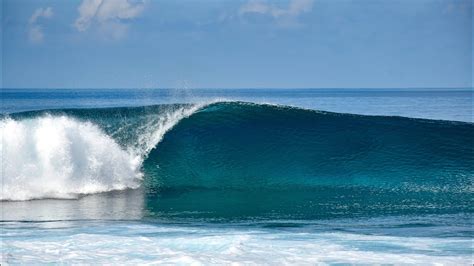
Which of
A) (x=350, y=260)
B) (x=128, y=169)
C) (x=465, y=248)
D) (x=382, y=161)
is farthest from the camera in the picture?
(x=382, y=161)

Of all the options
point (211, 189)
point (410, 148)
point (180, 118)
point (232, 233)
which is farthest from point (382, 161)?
point (232, 233)

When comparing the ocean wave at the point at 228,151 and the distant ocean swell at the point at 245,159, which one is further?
the ocean wave at the point at 228,151

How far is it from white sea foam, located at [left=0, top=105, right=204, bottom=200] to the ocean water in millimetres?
25

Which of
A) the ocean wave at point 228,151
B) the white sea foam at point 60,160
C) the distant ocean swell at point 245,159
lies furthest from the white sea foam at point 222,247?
the ocean wave at point 228,151

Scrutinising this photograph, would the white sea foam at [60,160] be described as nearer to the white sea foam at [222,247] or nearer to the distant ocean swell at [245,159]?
the distant ocean swell at [245,159]

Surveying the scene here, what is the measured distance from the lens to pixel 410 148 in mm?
14383

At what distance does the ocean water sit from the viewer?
757cm

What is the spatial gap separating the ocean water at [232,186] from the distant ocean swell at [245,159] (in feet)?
0.12

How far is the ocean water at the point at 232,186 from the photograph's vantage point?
298 inches

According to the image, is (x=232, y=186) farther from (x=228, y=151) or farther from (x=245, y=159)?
(x=228, y=151)

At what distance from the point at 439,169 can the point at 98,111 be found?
790 centimetres

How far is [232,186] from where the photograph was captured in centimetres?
1268

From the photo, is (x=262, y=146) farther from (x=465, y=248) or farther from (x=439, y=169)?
(x=465, y=248)

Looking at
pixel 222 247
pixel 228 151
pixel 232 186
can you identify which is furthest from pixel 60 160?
pixel 222 247
